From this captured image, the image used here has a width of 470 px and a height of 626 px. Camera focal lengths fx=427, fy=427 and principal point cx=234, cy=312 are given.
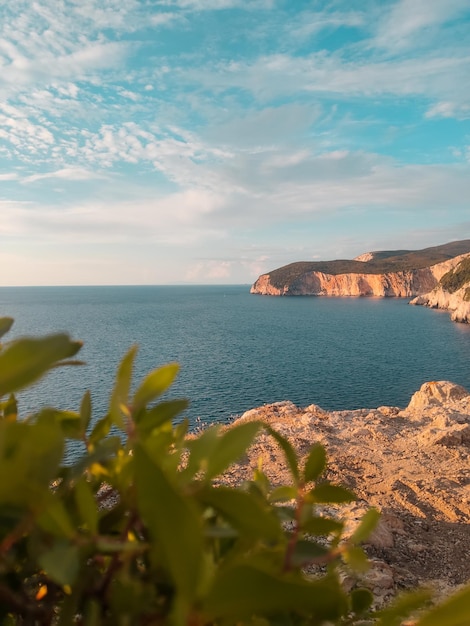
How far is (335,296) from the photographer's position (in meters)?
151

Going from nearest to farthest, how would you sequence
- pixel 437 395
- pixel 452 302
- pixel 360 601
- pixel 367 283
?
pixel 360 601, pixel 437 395, pixel 452 302, pixel 367 283

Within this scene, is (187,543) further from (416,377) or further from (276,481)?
(416,377)

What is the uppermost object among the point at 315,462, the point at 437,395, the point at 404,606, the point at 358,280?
the point at 315,462

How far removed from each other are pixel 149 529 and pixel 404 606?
667 mm

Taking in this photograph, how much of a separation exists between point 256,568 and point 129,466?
0.36 metres

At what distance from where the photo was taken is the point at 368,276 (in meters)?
144

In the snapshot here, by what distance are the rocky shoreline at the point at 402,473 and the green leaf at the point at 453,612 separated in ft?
13.8

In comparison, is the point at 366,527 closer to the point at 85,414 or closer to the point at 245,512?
the point at 245,512

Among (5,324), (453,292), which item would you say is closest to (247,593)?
(5,324)

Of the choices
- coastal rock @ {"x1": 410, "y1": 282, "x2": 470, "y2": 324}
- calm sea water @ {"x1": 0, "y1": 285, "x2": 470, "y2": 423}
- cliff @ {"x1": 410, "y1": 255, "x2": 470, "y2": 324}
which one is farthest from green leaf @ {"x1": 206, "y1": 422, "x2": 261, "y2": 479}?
cliff @ {"x1": 410, "y1": 255, "x2": 470, "y2": 324}

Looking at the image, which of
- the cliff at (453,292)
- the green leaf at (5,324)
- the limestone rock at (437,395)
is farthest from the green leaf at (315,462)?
the cliff at (453,292)

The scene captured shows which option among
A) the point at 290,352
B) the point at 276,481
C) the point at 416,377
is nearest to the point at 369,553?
the point at 276,481

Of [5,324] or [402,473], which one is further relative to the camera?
[402,473]

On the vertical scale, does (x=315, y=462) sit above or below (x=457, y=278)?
above
